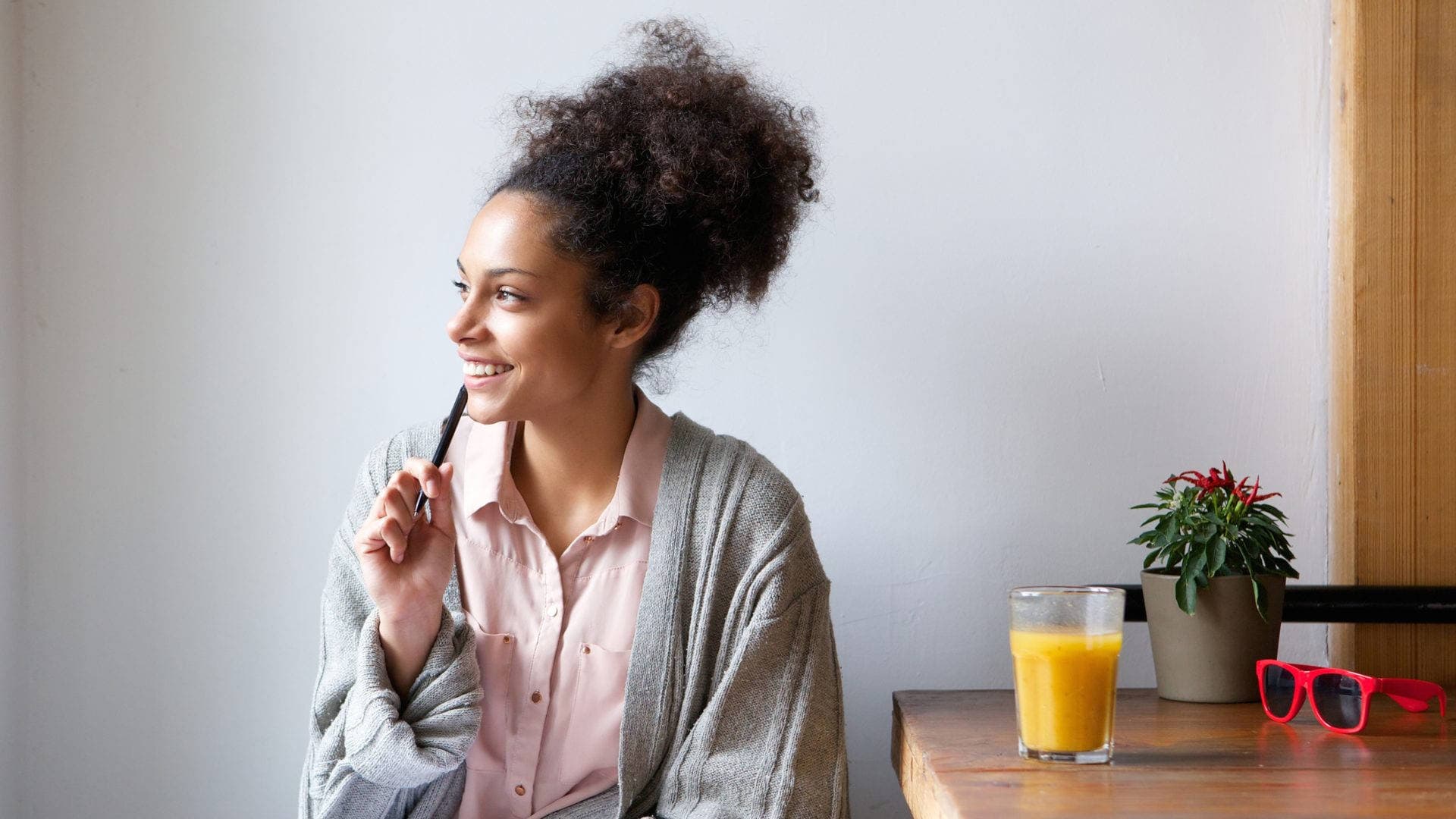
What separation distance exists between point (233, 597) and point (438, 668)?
46 cm

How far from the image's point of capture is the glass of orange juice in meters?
0.97

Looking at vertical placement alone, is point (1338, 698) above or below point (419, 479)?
below

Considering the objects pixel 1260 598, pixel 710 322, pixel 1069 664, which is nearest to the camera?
pixel 1069 664

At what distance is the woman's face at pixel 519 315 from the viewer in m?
1.18

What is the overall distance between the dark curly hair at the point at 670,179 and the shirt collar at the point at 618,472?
0.10m

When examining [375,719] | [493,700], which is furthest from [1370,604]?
[375,719]

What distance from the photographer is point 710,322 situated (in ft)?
4.86

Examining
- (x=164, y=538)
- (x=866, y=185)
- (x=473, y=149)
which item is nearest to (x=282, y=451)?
(x=164, y=538)

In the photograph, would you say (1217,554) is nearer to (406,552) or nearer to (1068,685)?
(1068,685)

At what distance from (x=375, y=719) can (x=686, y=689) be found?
291 millimetres

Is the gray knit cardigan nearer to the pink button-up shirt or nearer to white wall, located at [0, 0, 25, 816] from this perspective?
the pink button-up shirt

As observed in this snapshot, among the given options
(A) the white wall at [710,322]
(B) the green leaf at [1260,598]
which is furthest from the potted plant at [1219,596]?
(A) the white wall at [710,322]

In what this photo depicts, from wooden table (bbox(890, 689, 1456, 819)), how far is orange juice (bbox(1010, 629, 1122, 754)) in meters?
0.03

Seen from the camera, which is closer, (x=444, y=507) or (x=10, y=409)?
(x=444, y=507)
